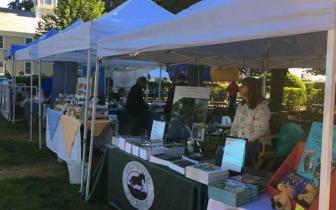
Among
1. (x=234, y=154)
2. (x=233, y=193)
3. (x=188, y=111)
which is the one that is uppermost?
(x=188, y=111)

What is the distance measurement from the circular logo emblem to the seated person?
3.92 ft

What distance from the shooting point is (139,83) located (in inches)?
307

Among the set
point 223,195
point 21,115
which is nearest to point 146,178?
point 223,195

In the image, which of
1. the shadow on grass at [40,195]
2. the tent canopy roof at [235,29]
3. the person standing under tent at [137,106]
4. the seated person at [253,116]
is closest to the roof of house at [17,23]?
the person standing under tent at [137,106]

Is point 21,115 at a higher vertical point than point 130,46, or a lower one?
lower

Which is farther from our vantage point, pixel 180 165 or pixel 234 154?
pixel 180 165

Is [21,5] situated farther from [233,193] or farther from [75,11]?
[233,193]

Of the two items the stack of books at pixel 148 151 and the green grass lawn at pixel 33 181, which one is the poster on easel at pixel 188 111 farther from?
the green grass lawn at pixel 33 181

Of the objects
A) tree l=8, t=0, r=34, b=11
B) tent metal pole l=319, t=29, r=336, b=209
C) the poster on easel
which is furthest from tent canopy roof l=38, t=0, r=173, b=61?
tree l=8, t=0, r=34, b=11

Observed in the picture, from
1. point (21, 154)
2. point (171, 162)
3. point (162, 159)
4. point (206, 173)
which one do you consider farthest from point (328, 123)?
point (21, 154)

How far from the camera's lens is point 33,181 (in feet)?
19.4

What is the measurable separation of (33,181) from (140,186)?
2626mm

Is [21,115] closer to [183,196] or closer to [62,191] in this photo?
[62,191]

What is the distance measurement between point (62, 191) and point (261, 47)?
3.37 metres
